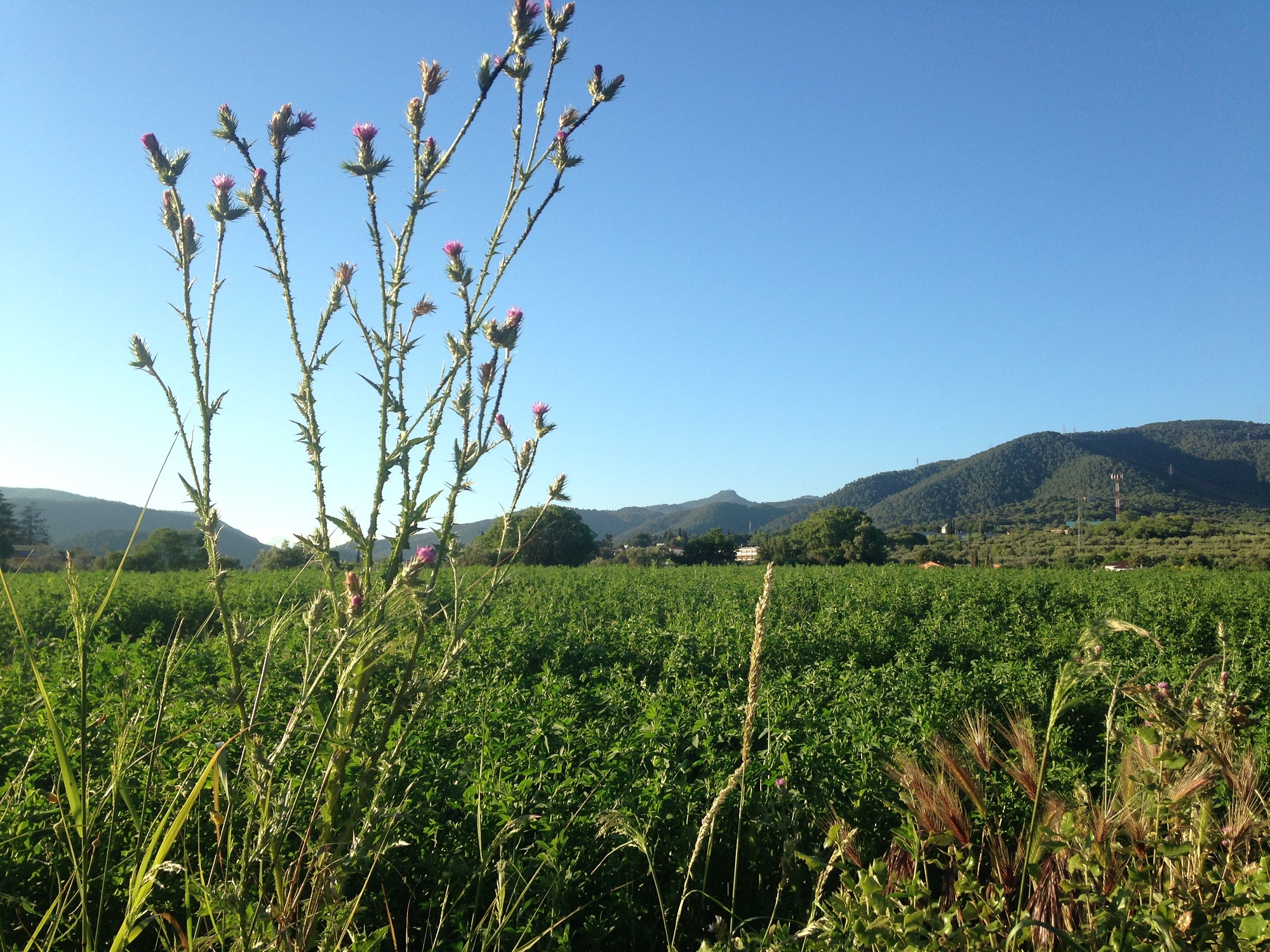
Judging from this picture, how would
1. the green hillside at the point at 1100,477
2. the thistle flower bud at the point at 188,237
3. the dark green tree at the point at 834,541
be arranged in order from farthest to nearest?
the green hillside at the point at 1100,477 < the dark green tree at the point at 834,541 < the thistle flower bud at the point at 188,237

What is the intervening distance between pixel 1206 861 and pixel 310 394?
7.82ft

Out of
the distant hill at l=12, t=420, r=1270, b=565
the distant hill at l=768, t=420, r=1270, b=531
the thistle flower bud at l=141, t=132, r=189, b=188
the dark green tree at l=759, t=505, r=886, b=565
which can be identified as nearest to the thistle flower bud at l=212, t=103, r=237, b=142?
the thistle flower bud at l=141, t=132, r=189, b=188

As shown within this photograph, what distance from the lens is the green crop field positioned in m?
2.23

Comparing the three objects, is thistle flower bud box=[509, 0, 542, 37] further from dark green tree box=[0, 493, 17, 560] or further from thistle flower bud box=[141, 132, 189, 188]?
dark green tree box=[0, 493, 17, 560]

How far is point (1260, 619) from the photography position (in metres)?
11.4

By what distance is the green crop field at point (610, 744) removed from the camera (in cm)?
223

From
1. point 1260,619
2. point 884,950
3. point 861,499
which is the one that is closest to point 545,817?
point 884,950

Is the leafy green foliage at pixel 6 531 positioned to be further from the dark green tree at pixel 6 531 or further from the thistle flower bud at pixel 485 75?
the thistle flower bud at pixel 485 75

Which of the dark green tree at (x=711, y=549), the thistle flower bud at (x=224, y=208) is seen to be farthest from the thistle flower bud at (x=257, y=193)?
the dark green tree at (x=711, y=549)

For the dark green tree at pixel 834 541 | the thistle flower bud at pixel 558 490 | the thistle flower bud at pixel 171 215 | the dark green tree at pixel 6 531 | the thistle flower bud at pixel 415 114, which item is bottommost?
the dark green tree at pixel 834 541

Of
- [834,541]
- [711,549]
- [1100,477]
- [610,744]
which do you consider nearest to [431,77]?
[610,744]

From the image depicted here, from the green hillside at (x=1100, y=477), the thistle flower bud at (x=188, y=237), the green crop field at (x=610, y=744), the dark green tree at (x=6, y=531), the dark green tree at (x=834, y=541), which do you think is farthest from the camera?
the green hillside at (x=1100, y=477)

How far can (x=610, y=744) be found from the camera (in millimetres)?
3848

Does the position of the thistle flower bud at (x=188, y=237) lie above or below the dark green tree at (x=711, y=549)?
above
